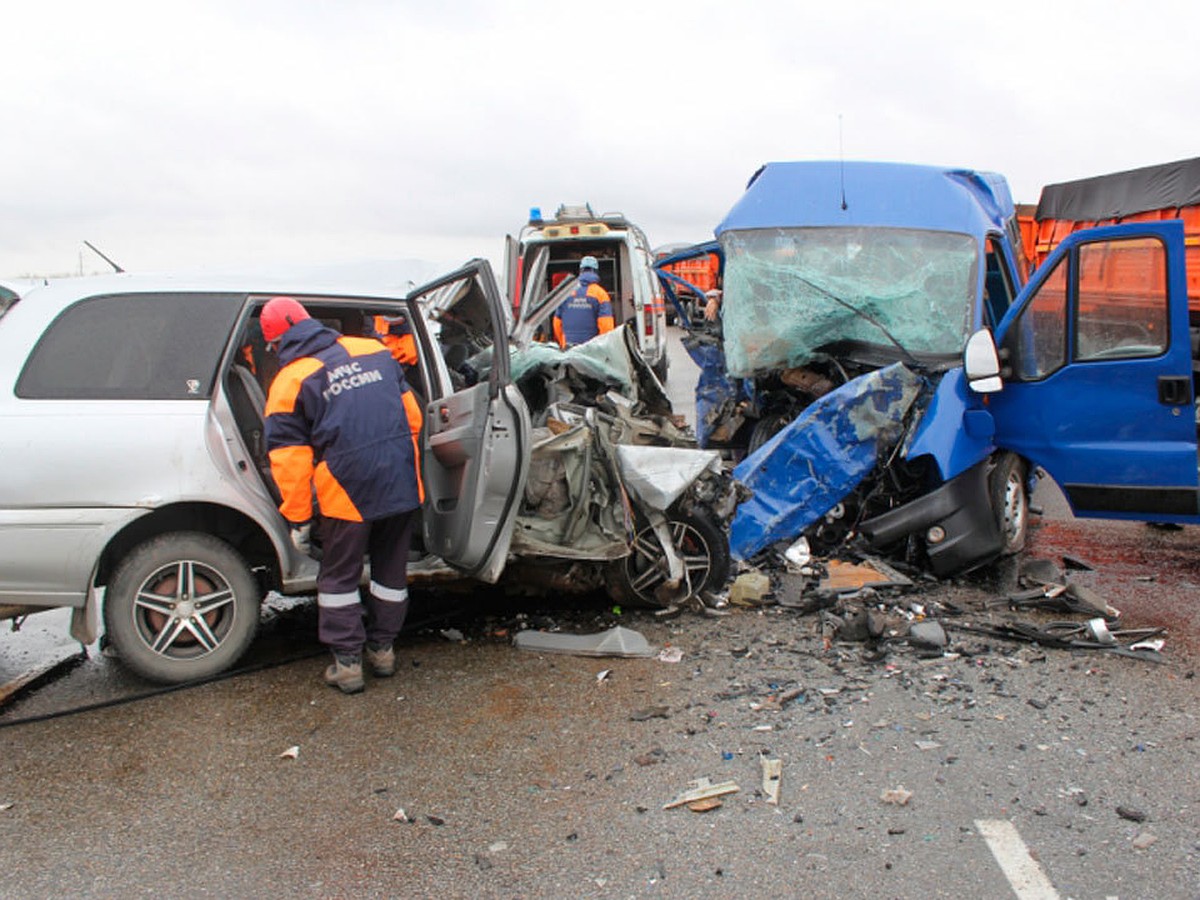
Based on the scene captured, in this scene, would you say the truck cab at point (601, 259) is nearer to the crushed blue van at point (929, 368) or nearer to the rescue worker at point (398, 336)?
the crushed blue van at point (929, 368)

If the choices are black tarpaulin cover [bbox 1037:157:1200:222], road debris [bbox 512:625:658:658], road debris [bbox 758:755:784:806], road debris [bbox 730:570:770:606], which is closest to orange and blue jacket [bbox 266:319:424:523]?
road debris [bbox 512:625:658:658]

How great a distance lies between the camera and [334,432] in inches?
157

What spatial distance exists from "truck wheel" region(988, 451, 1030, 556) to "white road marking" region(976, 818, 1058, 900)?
2781mm

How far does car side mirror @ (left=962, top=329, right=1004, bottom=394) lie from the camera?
212 inches

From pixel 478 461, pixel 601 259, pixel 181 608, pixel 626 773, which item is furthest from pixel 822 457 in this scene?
pixel 601 259

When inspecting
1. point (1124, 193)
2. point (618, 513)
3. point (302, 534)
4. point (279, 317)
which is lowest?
point (618, 513)

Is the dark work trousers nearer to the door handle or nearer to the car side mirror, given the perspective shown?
the car side mirror

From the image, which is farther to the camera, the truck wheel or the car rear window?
the truck wheel

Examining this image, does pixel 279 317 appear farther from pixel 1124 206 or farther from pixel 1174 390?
pixel 1124 206

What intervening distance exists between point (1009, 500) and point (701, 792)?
3.33 m

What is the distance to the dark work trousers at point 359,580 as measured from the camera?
163 inches

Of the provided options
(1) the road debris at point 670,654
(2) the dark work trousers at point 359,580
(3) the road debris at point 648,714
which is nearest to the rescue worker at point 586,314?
(1) the road debris at point 670,654

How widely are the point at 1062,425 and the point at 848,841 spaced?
322cm

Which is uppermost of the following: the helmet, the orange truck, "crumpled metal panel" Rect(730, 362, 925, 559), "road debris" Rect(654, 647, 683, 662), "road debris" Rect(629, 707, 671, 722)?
the orange truck
